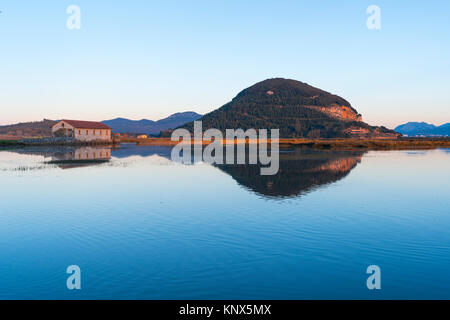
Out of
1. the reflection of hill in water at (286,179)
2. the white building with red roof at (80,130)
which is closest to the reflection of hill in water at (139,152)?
the white building with red roof at (80,130)

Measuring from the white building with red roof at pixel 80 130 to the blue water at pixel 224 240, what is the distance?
9185 centimetres

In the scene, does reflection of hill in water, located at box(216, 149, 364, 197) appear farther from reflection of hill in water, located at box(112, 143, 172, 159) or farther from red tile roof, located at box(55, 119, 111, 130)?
red tile roof, located at box(55, 119, 111, 130)

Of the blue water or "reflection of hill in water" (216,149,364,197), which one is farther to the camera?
"reflection of hill in water" (216,149,364,197)

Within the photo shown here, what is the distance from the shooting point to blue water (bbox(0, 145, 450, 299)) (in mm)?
11961

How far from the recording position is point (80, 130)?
121 m

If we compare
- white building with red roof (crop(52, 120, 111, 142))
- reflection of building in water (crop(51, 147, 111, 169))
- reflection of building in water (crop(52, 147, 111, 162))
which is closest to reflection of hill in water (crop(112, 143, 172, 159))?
reflection of building in water (crop(52, 147, 111, 162))

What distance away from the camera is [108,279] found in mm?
12594

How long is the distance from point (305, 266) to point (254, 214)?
28.9ft

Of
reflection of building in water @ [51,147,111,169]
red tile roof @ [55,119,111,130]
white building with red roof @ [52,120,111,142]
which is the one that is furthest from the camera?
red tile roof @ [55,119,111,130]

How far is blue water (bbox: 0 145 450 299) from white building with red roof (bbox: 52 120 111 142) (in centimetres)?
9185

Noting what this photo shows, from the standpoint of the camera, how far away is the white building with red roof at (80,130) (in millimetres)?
118438
